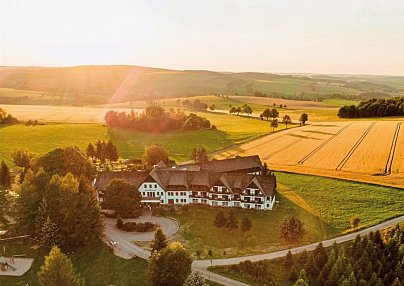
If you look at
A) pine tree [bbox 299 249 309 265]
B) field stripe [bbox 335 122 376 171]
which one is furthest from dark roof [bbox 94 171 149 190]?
field stripe [bbox 335 122 376 171]

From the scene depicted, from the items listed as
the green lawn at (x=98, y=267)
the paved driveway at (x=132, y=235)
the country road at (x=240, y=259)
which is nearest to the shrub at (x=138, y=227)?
the paved driveway at (x=132, y=235)

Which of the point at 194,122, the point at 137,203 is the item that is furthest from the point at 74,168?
the point at 194,122

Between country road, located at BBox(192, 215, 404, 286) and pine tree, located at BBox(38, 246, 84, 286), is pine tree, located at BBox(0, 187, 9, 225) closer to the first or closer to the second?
pine tree, located at BBox(38, 246, 84, 286)

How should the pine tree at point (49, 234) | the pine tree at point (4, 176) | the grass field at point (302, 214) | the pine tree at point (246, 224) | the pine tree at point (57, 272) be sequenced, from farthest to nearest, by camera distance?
1. the pine tree at point (4, 176)
2. the pine tree at point (246, 224)
3. the grass field at point (302, 214)
4. the pine tree at point (49, 234)
5. the pine tree at point (57, 272)

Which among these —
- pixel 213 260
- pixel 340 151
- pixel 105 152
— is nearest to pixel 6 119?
pixel 105 152

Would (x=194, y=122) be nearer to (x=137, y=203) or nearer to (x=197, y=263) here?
(x=137, y=203)

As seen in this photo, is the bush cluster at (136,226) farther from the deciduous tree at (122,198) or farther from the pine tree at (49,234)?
the pine tree at (49,234)
